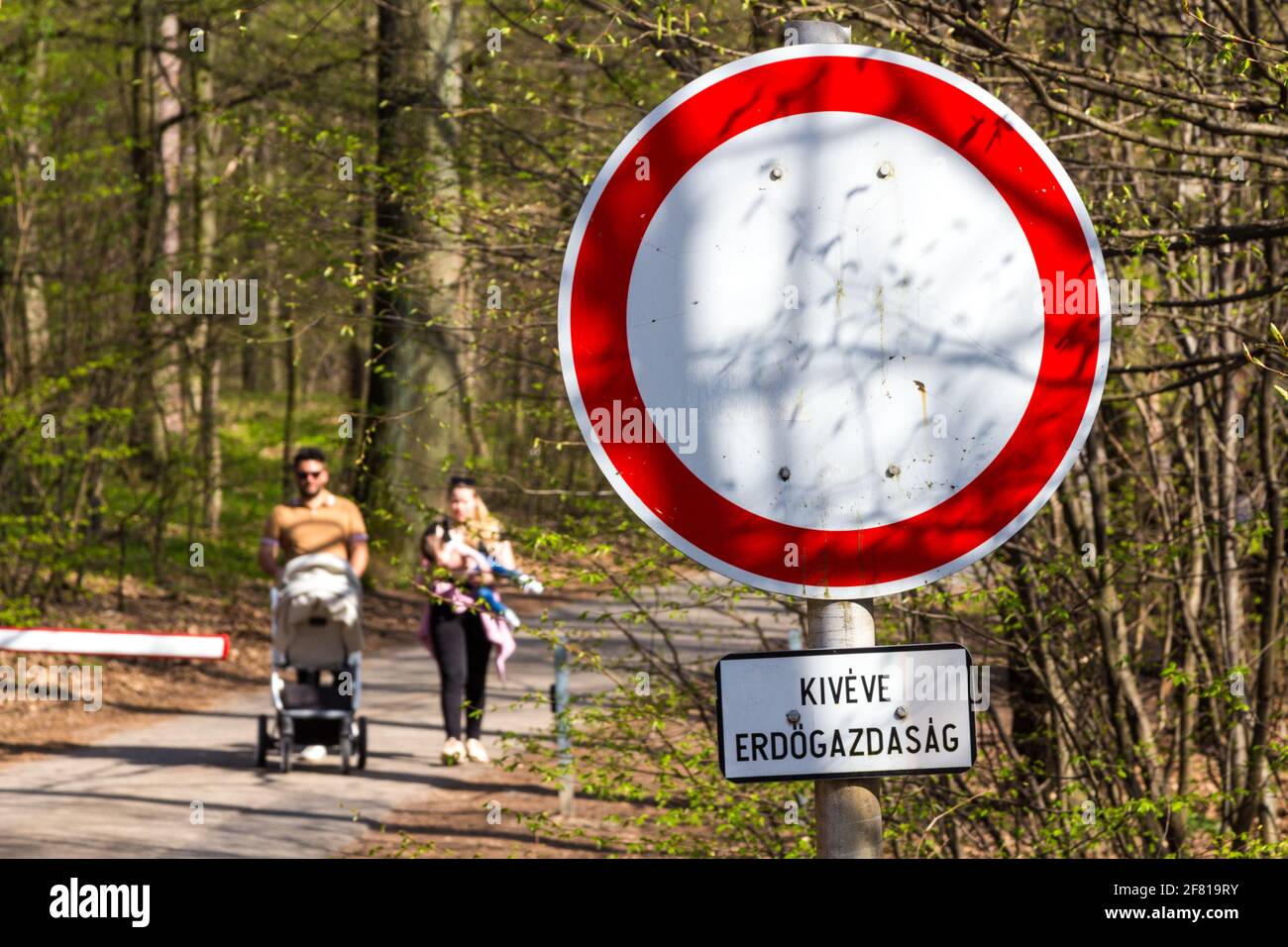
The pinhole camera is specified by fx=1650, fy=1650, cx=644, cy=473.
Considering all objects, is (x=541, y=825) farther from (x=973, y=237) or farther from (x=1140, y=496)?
(x=973, y=237)

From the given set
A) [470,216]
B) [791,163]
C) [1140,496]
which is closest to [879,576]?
[791,163]

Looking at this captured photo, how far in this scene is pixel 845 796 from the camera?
2348 mm

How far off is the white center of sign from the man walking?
9.45 metres

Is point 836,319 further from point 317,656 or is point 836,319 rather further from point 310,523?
point 310,523

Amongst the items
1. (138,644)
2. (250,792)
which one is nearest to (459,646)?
(250,792)

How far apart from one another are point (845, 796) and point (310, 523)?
9812 mm

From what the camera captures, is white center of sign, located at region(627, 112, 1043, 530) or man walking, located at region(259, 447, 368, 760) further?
man walking, located at region(259, 447, 368, 760)

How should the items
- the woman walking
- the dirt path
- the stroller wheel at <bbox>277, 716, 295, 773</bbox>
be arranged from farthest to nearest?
the stroller wheel at <bbox>277, 716, 295, 773</bbox> < the woman walking < the dirt path

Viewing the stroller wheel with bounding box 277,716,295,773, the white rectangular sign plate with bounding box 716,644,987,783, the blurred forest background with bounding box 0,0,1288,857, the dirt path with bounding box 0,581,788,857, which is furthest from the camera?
the stroller wheel with bounding box 277,716,295,773

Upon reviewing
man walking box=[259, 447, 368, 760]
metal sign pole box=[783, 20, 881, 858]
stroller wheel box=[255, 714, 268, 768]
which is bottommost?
metal sign pole box=[783, 20, 881, 858]

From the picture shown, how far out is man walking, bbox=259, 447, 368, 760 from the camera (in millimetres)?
11703

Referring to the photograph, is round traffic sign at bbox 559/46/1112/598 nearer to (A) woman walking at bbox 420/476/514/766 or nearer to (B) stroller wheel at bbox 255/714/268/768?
(A) woman walking at bbox 420/476/514/766

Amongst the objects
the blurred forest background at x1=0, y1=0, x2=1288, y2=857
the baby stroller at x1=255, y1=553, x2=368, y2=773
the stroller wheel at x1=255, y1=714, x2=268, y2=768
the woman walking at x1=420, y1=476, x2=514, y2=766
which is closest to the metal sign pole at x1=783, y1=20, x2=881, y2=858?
the blurred forest background at x1=0, y1=0, x2=1288, y2=857

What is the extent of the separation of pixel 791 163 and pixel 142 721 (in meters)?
12.3
